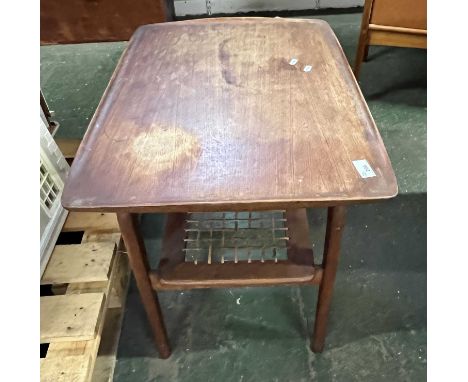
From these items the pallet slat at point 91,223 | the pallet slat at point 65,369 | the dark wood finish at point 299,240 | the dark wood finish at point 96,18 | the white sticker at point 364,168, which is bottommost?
the pallet slat at point 65,369

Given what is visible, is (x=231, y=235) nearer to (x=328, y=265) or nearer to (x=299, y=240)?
(x=299, y=240)

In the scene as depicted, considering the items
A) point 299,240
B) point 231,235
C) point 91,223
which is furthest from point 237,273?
point 91,223

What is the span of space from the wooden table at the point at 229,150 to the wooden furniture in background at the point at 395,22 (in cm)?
80

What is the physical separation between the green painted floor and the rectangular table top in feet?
2.17

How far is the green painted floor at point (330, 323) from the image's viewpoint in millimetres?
1285

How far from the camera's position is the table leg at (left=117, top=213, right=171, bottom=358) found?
959mm

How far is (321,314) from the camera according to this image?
47.1 inches

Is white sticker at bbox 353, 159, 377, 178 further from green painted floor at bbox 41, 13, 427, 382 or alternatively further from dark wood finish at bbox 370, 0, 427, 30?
dark wood finish at bbox 370, 0, 427, 30

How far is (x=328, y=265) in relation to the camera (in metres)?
1.06

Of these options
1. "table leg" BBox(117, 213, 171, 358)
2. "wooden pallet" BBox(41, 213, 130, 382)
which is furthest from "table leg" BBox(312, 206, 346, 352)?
"wooden pallet" BBox(41, 213, 130, 382)

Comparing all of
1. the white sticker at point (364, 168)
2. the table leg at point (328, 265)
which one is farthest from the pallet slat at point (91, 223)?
the white sticker at point (364, 168)

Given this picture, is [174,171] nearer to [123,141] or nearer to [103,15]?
[123,141]

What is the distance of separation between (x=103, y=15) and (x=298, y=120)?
169 cm

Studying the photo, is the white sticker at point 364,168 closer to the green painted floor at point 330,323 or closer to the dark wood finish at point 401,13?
the green painted floor at point 330,323
